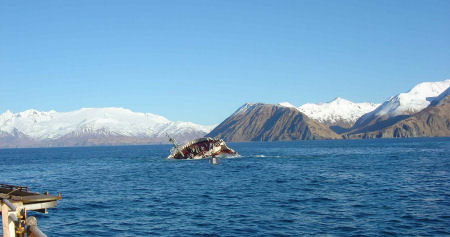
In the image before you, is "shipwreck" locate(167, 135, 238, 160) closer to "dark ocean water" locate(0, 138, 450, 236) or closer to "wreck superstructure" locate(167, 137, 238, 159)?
"wreck superstructure" locate(167, 137, 238, 159)

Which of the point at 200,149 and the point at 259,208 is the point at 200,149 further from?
the point at 259,208

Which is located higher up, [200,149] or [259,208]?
[200,149]

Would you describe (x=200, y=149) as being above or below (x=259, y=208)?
above

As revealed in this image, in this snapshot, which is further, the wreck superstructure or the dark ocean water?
the wreck superstructure

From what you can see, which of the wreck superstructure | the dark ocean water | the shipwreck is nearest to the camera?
the dark ocean water

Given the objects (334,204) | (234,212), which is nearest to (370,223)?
(334,204)

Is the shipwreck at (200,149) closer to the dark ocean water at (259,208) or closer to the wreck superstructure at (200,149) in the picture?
the wreck superstructure at (200,149)

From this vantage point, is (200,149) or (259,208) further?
(200,149)

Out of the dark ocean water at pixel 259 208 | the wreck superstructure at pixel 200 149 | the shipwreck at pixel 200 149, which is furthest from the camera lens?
the wreck superstructure at pixel 200 149

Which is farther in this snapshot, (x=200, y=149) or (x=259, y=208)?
(x=200, y=149)

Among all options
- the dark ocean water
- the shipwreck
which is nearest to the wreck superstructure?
the shipwreck

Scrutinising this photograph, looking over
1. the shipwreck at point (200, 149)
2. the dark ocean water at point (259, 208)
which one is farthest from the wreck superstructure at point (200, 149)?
the dark ocean water at point (259, 208)

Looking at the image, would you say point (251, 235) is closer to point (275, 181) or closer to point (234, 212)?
point (234, 212)

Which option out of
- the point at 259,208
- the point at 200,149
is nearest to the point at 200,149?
the point at 200,149
